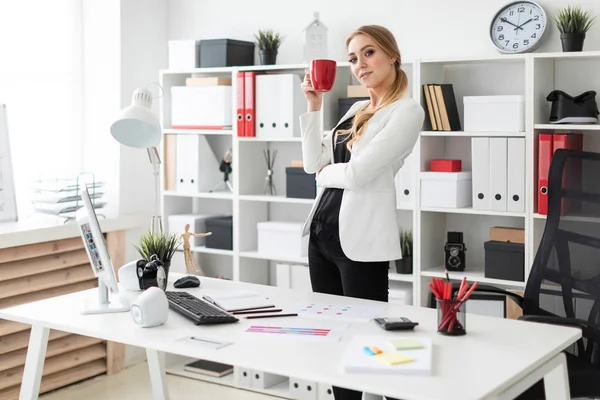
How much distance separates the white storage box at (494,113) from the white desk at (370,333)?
136cm

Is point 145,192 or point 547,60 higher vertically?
point 547,60

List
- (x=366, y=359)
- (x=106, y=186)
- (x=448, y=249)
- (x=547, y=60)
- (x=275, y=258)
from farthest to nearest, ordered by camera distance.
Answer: (x=106, y=186) < (x=275, y=258) < (x=448, y=249) < (x=547, y=60) < (x=366, y=359)

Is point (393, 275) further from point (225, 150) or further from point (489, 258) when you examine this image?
point (225, 150)

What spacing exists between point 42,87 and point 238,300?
2458mm

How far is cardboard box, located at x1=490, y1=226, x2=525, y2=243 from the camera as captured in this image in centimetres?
364

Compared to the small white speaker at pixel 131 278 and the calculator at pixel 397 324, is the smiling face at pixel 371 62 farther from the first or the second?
the small white speaker at pixel 131 278

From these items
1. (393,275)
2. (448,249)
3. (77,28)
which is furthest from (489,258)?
(77,28)

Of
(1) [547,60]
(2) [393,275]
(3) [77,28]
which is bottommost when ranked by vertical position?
(2) [393,275]

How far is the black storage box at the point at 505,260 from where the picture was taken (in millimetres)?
3594

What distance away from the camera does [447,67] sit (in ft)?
13.0

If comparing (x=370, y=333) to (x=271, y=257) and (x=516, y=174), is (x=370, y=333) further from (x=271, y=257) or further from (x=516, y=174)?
(x=271, y=257)

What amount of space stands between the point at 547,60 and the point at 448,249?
0.97 metres

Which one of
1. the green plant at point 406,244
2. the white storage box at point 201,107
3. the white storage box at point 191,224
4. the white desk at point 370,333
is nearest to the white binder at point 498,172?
the green plant at point 406,244

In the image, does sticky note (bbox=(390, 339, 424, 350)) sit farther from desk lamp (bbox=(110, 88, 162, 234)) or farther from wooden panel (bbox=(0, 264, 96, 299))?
wooden panel (bbox=(0, 264, 96, 299))
